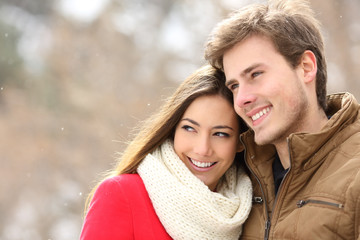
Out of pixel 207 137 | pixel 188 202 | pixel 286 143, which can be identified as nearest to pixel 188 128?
pixel 207 137

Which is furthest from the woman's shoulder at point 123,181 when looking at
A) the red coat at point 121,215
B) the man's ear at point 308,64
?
the man's ear at point 308,64

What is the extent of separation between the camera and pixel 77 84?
44.3 ft

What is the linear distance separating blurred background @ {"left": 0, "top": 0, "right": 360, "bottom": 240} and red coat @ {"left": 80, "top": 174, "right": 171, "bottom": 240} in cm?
898

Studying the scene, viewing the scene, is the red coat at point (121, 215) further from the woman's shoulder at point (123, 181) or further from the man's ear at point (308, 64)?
the man's ear at point (308, 64)

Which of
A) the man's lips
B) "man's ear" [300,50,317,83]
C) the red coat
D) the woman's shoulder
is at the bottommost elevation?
the red coat

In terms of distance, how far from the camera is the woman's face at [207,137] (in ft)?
9.04

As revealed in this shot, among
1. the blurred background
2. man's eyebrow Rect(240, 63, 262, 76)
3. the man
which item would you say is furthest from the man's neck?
the blurred background

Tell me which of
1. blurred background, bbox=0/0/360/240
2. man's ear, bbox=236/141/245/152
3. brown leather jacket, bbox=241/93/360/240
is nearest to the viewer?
brown leather jacket, bbox=241/93/360/240

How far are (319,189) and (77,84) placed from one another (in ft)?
38.6

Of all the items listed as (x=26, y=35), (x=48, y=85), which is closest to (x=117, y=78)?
(x=48, y=85)

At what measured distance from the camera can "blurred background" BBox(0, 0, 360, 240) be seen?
12.4m

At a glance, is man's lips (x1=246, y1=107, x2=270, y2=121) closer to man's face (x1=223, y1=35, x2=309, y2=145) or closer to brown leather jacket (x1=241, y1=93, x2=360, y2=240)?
man's face (x1=223, y1=35, x2=309, y2=145)

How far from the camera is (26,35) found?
1506 centimetres

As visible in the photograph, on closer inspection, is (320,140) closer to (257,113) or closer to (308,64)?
(257,113)
